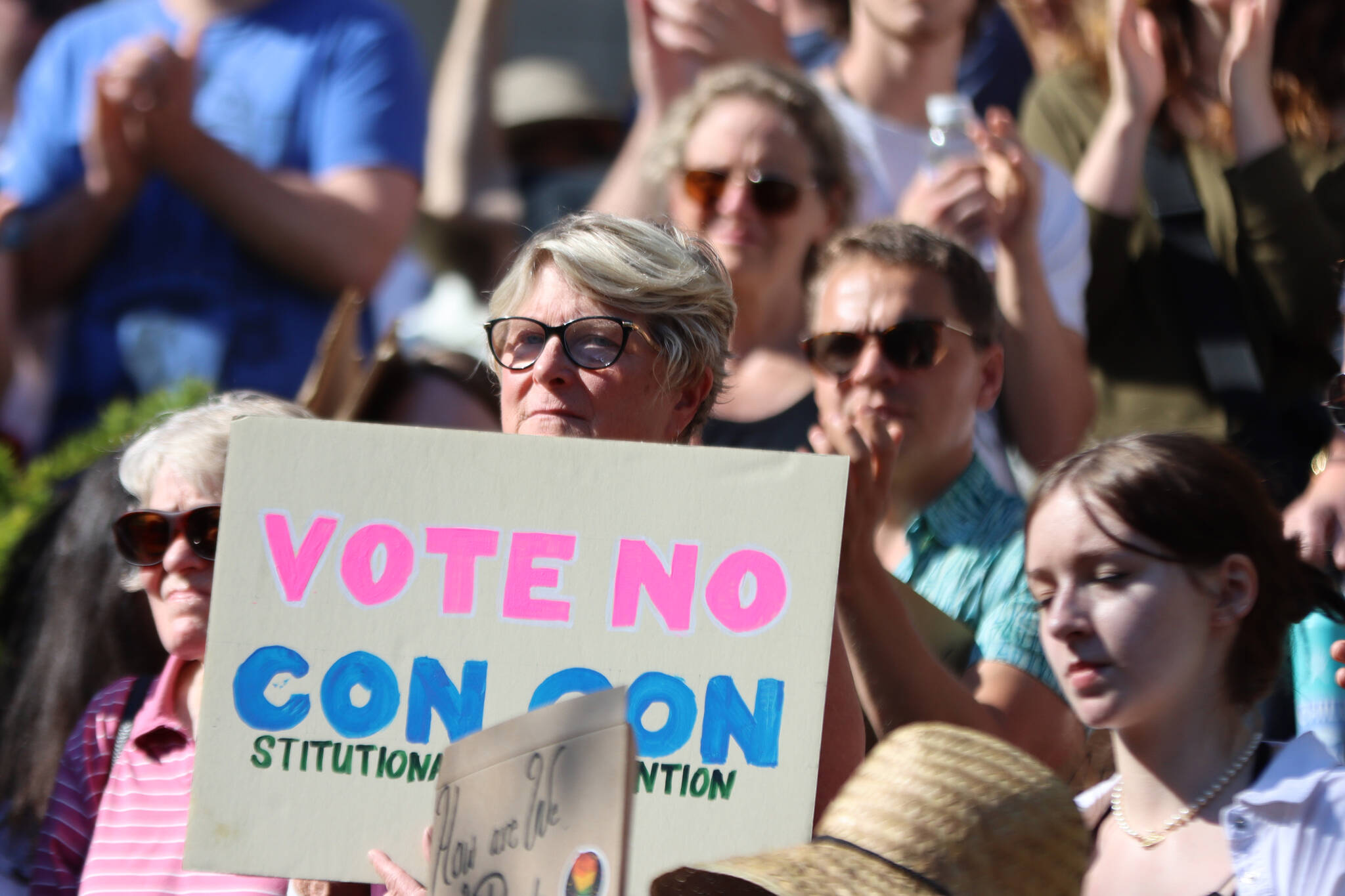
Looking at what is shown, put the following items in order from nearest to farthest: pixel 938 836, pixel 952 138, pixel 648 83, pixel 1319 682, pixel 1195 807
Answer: pixel 938 836
pixel 1195 807
pixel 1319 682
pixel 952 138
pixel 648 83

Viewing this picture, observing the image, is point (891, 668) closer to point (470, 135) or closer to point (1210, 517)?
point (1210, 517)

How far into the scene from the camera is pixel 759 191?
3.54 m

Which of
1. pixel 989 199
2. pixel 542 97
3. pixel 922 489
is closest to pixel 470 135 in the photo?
pixel 542 97

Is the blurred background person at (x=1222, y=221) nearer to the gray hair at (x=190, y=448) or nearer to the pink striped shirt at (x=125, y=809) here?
the gray hair at (x=190, y=448)

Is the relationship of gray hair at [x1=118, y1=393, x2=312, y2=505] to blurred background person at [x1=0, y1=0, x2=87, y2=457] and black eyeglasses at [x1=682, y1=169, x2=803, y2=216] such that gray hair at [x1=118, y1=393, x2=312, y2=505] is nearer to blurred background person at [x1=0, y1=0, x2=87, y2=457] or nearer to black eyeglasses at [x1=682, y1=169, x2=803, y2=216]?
black eyeglasses at [x1=682, y1=169, x2=803, y2=216]

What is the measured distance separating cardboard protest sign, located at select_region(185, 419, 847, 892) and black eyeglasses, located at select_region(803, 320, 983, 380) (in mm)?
1128

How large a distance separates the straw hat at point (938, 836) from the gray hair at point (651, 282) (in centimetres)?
82

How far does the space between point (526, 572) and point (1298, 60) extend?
239 centimetres

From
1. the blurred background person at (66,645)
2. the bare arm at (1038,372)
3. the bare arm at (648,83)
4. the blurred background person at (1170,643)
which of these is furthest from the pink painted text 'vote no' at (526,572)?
the bare arm at (648,83)

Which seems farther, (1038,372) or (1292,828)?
(1038,372)

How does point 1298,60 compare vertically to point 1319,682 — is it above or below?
above

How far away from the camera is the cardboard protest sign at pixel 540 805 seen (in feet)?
5.34

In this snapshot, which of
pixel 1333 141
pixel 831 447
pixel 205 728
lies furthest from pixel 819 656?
pixel 1333 141

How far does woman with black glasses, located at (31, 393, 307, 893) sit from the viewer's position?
2584 millimetres
